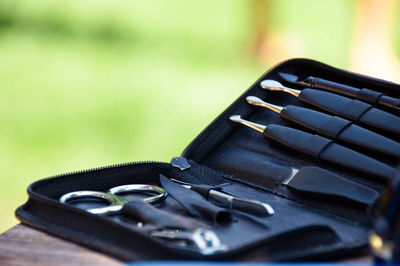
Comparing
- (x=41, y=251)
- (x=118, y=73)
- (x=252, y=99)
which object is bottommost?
(x=118, y=73)

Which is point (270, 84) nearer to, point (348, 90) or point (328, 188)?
point (348, 90)

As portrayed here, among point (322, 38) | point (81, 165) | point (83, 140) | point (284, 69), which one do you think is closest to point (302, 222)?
point (284, 69)

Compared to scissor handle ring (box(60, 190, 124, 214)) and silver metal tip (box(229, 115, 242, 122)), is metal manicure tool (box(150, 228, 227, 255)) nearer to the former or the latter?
scissor handle ring (box(60, 190, 124, 214))

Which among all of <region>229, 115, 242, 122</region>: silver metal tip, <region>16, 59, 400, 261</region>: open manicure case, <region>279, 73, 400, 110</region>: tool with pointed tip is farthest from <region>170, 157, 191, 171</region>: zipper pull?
<region>279, 73, 400, 110</region>: tool with pointed tip

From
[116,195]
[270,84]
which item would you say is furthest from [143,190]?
[270,84]

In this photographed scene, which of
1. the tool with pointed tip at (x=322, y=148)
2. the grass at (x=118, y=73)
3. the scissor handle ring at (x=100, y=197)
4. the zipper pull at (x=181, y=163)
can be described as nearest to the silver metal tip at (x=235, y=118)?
the tool with pointed tip at (x=322, y=148)

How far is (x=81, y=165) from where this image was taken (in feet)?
6.81

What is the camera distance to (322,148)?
851 millimetres

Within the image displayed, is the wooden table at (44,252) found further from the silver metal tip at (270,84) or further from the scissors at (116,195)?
the silver metal tip at (270,84)

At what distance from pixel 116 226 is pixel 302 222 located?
0.22m

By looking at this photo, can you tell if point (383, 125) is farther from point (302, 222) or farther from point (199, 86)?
point (199, 86)

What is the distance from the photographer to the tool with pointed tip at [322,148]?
796mm

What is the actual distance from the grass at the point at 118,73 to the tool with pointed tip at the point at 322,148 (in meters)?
1.20

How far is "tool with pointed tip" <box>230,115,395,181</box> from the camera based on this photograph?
31.3 inches
